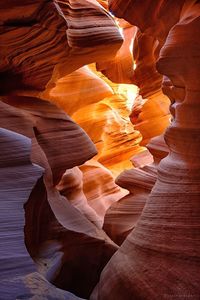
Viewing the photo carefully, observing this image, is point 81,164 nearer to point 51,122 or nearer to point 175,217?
point 51,122

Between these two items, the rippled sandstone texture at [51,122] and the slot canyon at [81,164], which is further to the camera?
the rippled sandstone texture at [51,122]

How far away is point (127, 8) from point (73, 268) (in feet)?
9.33

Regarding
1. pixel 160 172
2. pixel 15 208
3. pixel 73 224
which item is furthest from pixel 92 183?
pixel 15 208

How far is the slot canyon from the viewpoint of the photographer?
2.46 metres

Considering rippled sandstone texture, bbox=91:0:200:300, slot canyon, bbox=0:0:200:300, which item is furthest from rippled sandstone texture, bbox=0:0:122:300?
rippled sandstone texture, bbox=91:0:200:300

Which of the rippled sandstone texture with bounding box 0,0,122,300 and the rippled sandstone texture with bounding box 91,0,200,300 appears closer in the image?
the rippled sandstone texture with bounding box 91,0,200,300

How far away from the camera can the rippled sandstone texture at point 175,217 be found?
2.43 meters

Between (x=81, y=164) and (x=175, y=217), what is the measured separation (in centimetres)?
210

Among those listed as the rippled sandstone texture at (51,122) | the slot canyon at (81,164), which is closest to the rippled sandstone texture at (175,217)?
the slot canyon at (81,164)

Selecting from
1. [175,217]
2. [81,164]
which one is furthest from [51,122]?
[175,217]

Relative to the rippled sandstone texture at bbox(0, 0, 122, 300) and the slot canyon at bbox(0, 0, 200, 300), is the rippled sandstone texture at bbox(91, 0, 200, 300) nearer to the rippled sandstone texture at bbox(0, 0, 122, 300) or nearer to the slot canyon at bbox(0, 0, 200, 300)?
the slot canyon at bbox(0, 0, 200, 300)

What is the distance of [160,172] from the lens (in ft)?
10.4

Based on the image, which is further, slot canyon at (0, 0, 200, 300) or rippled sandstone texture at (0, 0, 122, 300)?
rippled sandstone texture at (0, 0, 122, 300)

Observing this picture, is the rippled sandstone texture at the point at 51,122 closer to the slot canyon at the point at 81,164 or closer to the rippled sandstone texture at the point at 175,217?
the slot canyon at the point at 81,164
